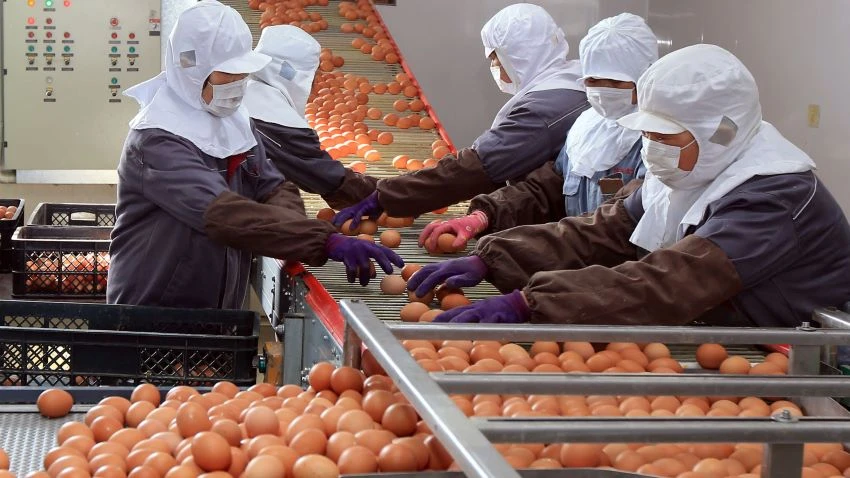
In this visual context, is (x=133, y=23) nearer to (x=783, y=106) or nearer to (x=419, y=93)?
(x=419, y=93)

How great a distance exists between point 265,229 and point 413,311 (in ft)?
1.83

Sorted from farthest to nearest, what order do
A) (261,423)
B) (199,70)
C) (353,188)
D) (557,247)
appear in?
(353,188)
(199,70)
(557,247)
(261,423)

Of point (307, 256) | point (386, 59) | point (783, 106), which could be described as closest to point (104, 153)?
point (386, 59)

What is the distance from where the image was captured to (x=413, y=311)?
2.93m

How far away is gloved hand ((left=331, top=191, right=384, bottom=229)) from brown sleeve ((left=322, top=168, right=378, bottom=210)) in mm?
112

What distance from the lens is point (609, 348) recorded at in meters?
2.56

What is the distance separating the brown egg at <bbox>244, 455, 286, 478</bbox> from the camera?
1774 mm

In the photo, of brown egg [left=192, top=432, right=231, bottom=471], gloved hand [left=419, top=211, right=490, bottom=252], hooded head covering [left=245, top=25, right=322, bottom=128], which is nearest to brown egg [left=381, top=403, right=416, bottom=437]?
brown egg [left=192, top=432, right=231, bottom=471]

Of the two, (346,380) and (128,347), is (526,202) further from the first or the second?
(346,380)

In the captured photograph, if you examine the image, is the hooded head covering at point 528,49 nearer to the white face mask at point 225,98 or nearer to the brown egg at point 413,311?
the white face mask at point 225,98

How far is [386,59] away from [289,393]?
155 inches

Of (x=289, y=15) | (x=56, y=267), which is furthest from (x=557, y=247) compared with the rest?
(x=289, y=15)

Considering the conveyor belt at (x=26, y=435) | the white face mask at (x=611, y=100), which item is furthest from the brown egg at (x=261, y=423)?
the white face mask at (x=611, y=100)

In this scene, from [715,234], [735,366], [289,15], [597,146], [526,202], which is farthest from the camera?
[289,15]
